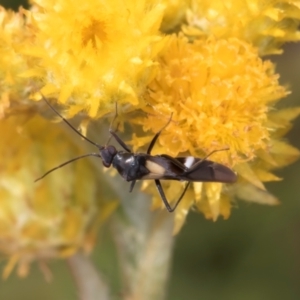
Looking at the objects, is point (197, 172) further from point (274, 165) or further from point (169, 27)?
point (169, 27)

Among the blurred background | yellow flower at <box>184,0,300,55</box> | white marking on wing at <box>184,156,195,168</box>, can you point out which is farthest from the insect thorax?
the blurred background

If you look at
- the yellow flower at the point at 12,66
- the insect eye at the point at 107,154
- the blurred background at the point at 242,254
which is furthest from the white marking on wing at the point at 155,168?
the blurred background at the point at 242,254

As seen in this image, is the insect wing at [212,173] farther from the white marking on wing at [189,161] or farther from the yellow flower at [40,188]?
the yellow flower at [40,188]

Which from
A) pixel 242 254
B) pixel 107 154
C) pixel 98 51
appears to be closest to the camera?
pixel 98 51

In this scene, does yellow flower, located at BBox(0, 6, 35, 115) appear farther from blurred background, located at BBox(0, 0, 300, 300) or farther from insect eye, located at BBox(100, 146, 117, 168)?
blurred background, located at BBox(0, 0, 300, 300)

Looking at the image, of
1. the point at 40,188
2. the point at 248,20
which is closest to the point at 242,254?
the point at 40,188

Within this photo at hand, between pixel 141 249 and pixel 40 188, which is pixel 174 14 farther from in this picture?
pixel 141 249
